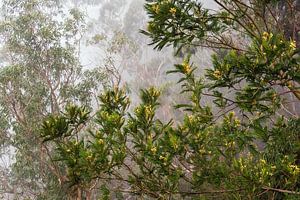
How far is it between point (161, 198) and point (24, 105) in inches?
351

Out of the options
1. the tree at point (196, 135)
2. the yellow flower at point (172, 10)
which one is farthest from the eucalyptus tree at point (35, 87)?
the yellow flower at point (172, 10)

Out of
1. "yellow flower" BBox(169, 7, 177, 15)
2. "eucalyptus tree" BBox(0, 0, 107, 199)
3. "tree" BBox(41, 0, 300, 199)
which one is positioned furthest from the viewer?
"eucalyptus tree" BBox(0, 0, 107, 199)

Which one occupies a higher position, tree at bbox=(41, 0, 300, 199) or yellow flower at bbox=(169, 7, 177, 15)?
yellow flower at bbox=(169, 7, 177, 15)

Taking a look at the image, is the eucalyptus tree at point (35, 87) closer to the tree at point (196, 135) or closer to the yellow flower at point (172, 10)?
the tree at point (196, 135)

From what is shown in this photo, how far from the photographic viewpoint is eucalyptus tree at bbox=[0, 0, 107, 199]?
1083 centimetres

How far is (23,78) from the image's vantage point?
11.9m

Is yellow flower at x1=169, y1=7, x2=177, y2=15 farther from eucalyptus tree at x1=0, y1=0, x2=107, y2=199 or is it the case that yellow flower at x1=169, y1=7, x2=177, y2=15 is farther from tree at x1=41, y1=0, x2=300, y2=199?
eucalyptus tree at x1=0, y1=0, x2=107, y2=199

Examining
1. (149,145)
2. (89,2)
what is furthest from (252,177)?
(89,2)

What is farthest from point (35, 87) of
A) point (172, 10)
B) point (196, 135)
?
point (196, 135)

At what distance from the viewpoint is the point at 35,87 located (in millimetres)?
11664

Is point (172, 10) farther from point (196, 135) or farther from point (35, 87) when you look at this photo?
point (35, 87)

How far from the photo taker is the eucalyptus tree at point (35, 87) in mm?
10828

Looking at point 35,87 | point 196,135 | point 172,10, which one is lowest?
point 196,135

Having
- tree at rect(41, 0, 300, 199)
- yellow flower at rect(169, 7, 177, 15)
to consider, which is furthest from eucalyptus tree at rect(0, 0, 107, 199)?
yellow flower at rect(169, 7, 177, 15)
